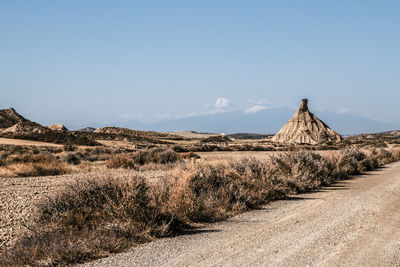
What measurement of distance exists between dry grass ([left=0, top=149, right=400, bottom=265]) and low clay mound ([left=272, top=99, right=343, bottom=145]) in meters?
61.8

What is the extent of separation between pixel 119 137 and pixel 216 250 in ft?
257

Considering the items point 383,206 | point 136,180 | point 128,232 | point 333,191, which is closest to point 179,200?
point 136,180

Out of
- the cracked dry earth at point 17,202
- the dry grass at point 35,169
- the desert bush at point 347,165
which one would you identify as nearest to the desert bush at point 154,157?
the dry grass at point 35,169

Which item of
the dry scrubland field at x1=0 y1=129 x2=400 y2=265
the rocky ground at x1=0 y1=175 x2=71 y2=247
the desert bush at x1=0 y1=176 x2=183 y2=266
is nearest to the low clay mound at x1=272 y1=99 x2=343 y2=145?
the dry scrubland field at x1=0 y1=129 x2=400 y2=265

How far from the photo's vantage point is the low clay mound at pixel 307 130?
72.4m

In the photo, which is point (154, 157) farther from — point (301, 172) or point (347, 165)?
point (301, 172)

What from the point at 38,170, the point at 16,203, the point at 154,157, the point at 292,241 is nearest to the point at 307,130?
the point at 154,157

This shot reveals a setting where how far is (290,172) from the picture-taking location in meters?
15.3

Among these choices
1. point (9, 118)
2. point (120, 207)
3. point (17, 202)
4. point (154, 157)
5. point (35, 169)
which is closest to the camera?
point (120, 207)

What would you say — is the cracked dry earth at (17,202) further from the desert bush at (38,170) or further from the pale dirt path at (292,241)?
the desert bush at (38,170)

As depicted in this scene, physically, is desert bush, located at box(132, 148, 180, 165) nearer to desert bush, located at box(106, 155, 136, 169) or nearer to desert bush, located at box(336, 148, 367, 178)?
desert bush, located at box(106, 155, 136, 169)

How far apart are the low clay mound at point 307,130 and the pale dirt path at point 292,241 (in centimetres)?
6368

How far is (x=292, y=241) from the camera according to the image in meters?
7.02

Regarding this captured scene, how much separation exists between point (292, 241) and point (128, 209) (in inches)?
133
